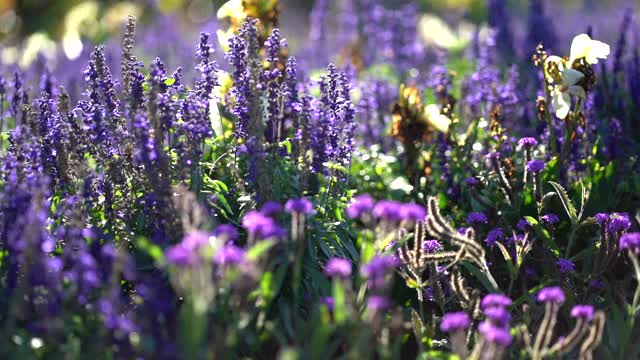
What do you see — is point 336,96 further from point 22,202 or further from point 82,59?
point 82,59

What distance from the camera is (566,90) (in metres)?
4.47

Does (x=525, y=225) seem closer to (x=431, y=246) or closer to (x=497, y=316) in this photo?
(x=431, y=246)

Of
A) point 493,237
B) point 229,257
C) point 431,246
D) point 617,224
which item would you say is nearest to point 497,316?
point 229,257

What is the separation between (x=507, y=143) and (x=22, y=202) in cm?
287

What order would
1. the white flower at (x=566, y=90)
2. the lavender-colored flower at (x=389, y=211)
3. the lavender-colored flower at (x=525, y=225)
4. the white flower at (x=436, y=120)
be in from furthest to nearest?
the white flower at (x=436, y=120) → the white flower at (x=566, y=90) → the lavender-colored flower at (x=525, y=225) → the lavender-colored flower at (x=389, y=211)

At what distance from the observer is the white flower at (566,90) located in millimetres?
4375

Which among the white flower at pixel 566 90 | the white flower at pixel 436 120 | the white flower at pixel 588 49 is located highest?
the white flower at pixel 588 49

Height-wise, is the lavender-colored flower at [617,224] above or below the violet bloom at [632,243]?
below

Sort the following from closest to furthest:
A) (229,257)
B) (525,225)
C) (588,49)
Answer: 1. (229,257)
2. (525,225)
3. (588,49)

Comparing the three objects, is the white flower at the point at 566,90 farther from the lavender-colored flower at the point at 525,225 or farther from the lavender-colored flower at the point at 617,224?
the lavender-colored flower at the point at 617,224

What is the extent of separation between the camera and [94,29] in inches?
499

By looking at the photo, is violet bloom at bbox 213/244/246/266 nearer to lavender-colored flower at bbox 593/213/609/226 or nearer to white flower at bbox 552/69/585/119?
lavender-colored flower at bbox 593/213/609/226

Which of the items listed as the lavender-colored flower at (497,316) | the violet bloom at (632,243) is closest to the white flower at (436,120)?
the violet bloom at (632,243)

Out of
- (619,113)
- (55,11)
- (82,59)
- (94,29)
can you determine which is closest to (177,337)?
(619,113)
